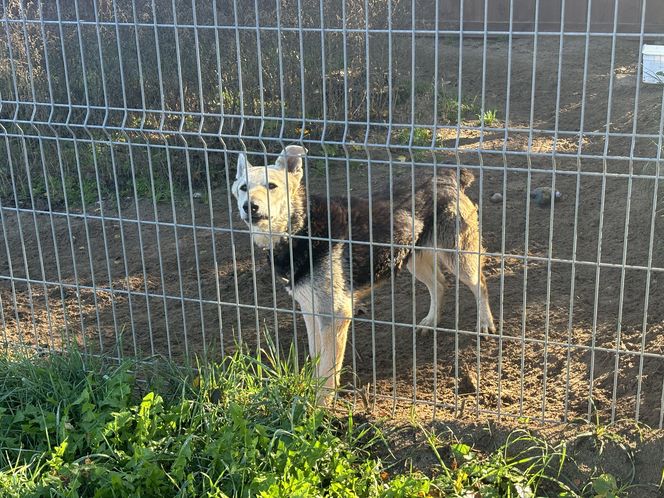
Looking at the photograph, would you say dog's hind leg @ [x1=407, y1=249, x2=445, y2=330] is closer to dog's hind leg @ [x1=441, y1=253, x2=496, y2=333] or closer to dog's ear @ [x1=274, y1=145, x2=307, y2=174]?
dog's hind leg @ [x1=441, y1=253, x2=496, y2=333]

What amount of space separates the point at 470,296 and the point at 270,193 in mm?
2444

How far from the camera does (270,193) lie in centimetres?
496

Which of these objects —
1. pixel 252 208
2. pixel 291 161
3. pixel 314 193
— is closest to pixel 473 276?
pixel 291 161

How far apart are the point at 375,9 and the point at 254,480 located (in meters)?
7.21

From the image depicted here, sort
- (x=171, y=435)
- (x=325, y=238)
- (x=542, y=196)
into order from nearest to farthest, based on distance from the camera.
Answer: (x=171, y=435), (x=325, y=238), (x=542, y=196)

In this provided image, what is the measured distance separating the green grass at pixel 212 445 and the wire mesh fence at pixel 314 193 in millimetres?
304

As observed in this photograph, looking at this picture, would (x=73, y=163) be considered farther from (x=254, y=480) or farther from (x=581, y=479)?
(x=581, y=479)

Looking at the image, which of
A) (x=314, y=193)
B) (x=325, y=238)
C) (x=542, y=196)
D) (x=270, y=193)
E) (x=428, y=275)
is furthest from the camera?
(x=542, y=196)

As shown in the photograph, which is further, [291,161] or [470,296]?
[470,296]

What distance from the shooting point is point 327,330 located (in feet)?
16.6

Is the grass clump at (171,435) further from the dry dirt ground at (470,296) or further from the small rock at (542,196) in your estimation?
the small rock at (542,196)

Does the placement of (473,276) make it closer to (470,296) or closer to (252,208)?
(470,296)

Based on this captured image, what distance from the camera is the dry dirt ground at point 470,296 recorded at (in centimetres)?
468

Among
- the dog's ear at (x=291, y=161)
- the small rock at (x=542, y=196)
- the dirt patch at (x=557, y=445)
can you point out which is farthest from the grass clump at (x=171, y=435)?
the small rock at (x=542, y=196)
